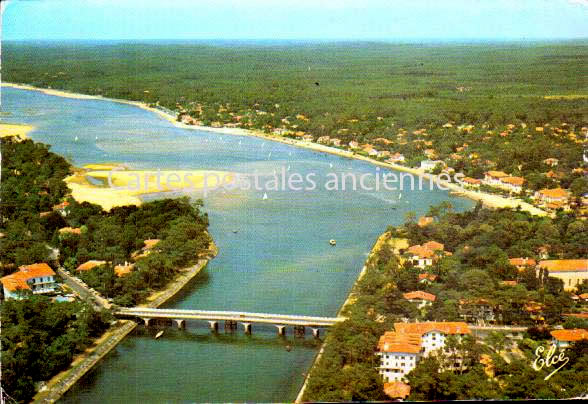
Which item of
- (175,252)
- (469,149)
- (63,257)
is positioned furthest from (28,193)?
(469,149)

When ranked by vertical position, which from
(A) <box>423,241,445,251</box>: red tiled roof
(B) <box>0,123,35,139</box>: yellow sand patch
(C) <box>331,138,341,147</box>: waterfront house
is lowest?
(A) <box>423,241,445,251</box>: red tiled roof

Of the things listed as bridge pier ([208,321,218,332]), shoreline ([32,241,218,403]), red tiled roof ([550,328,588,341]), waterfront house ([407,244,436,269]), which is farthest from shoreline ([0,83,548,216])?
bridge pier ([208,321,218,332])

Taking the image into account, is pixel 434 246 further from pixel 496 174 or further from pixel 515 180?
pixel 496 174

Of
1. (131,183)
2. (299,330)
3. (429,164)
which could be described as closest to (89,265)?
(299,330)

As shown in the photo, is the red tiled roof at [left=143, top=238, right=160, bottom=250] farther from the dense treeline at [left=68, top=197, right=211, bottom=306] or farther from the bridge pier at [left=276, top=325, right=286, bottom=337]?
the bridge pier at [left=276, top=325, right=286, bottom=337]

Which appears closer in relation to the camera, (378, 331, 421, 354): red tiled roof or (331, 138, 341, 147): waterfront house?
(378, 331, 421, 354): red tiled roof

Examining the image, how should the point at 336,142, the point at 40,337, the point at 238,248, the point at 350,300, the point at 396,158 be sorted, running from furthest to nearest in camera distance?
the point at 336,142 < the point at 396,158 < the point at 238,248 < the point at 350,300 < the point at 40,337

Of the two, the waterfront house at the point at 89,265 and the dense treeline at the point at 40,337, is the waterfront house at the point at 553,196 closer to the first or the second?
the waterfront house at the point at 89,265
